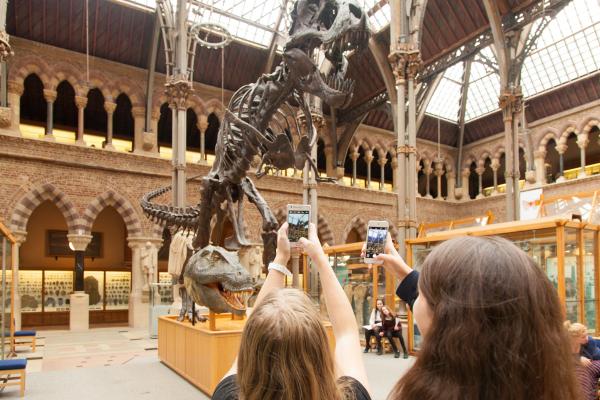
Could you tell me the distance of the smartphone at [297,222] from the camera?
2829 mm

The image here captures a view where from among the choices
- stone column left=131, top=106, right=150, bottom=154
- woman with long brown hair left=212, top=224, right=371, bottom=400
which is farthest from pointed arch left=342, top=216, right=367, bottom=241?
woman with long brown hair left=212, top=224, right=371, bottom=400

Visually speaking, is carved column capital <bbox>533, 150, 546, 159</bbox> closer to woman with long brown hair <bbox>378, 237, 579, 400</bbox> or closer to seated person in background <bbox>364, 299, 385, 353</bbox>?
seated person in background <bbox>364, 299, 385, 353</bbox>

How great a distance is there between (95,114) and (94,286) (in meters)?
7.32

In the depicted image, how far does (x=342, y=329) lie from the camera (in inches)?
68.1

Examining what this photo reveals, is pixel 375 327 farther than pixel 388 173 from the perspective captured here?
No

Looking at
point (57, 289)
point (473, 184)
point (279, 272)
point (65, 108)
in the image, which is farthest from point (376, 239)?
point (473, 184)

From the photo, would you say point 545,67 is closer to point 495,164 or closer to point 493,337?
point 495,164

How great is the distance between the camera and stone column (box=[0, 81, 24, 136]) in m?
17.0

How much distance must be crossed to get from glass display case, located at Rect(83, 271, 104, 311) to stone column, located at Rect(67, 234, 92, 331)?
3962mm

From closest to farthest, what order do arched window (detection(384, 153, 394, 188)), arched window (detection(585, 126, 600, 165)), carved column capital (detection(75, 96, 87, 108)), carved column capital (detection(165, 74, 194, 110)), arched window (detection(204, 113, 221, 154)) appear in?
carved column capital (detection(165, 74, 194, 110)) < carved column capital (detection(75, 96, 87, 108)) < arched window (detection(204, 113, 221, 154)) < arched window (detection(585, 126, 600, 165)) < arched window (detection(384, 153, 394, 188))

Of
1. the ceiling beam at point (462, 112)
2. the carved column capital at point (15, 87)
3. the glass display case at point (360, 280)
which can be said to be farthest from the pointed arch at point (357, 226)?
the carved column capital at point (15, 87)

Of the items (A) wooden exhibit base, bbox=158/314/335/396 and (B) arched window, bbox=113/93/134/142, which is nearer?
(A) wooden exhibit base, bbox=158/314/335/396

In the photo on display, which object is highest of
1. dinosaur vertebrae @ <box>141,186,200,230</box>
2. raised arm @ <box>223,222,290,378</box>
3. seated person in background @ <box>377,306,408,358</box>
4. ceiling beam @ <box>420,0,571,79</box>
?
ceiling beam @ <box>420,0,571,79</box>

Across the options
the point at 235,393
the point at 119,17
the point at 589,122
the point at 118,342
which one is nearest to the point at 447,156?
the point at 589,122
